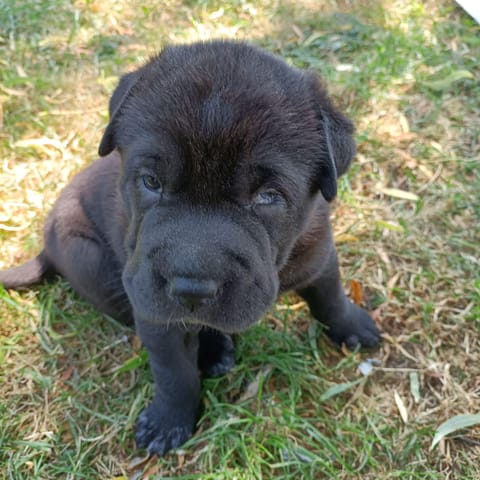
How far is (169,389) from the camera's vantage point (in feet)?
8.47

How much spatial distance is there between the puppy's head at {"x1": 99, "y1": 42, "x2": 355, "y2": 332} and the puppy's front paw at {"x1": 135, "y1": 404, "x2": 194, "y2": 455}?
78 cm

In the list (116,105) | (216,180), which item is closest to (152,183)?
(216,180)

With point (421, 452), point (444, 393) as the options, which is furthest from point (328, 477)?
point (444, 393)

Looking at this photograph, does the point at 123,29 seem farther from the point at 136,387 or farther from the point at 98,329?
the point at 136,387

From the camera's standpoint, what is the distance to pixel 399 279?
330cm

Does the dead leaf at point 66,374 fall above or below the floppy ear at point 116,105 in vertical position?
below

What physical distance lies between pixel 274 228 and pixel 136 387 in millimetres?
1304

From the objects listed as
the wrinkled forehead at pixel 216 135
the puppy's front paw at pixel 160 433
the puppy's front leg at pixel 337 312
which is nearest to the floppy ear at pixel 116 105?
the wrinkled forehead at pixel 216 135

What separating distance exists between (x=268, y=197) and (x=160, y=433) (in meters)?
1.28

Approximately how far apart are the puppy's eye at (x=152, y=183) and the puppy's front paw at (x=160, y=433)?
1.13m

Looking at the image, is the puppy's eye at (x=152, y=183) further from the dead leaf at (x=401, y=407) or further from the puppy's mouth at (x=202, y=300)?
the dead leaf at (x=401, y=407)

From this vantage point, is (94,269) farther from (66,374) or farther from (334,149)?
(334,149)

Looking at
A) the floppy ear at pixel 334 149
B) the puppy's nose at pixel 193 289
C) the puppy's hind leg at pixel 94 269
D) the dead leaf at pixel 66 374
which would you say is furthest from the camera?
the dead leaf at pixel 66 374

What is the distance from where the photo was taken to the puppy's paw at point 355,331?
2965 mm
